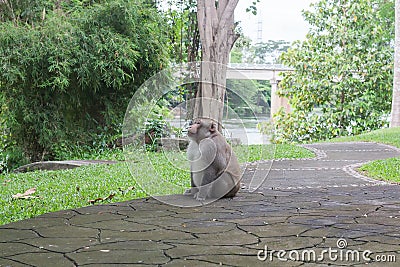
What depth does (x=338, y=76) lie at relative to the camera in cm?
1691

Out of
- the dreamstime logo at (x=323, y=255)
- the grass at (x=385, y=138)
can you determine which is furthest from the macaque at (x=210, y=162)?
the grass at (x=385, y=138)

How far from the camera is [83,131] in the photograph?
11383 millimetres

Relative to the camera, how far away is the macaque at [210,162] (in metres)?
4.73

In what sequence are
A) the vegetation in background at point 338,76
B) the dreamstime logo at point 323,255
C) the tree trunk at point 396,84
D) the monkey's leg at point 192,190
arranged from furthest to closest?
1. the vegetation in background at point 338,76
2. the tree trunk at point 396,84
3. the monkey's leg at point 192,190
4. the dreamstime logo at point 323,255

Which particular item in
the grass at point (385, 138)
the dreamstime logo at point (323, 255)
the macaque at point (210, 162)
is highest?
the macaque at point (210, 162)

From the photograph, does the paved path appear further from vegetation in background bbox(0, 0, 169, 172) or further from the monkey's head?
vegetation in background bbox(0, 0, 169, 172)

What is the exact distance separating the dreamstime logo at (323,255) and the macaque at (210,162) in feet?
5.22

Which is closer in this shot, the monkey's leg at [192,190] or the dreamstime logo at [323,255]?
the dreamstime logo at [323,255]

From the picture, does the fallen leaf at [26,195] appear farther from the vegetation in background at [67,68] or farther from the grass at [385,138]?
the grass at [385,138]

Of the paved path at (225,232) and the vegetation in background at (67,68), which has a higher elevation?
the vegetation in background at (67,68)

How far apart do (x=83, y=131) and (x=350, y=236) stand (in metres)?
8.57

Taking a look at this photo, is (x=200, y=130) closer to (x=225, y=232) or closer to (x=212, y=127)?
(x=212, y=127)

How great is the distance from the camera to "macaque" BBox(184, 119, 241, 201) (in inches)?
186

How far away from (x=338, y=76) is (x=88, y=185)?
12.4 metres
